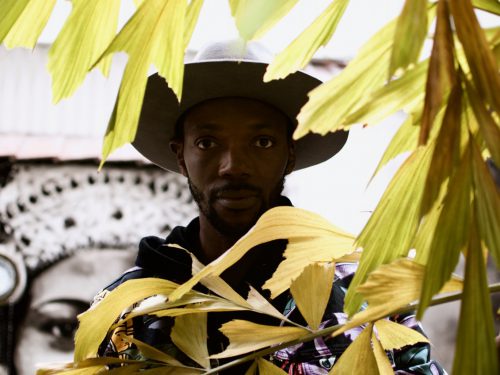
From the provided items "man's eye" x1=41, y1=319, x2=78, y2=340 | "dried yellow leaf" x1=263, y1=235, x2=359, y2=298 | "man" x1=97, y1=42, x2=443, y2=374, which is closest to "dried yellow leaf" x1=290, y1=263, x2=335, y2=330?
"dried yellow leaf" x1=263, y1=235, x2=359, y2=298

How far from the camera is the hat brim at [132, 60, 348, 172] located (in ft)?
3.95

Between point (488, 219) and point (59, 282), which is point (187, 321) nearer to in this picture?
point (488, 219)

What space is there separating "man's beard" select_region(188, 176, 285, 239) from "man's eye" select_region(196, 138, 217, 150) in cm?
7

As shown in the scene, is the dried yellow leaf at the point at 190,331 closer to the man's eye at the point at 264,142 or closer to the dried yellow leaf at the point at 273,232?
the dried yellow leaf at the point at 273,232

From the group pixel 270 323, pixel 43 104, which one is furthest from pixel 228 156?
pixel 43 104

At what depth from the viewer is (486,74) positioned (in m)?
0.23

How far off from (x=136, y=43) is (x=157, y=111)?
105cm

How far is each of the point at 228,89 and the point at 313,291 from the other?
2.78 feet

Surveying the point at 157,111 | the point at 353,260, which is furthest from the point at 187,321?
the point at 157,111

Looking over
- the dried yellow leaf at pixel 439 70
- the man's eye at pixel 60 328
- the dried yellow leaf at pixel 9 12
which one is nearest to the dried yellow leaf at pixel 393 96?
the dried yellow leaf at pixel 439 70

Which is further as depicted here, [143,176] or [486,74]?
[143,176]

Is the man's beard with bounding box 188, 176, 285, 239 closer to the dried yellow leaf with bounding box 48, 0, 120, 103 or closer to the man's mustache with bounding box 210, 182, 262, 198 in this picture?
the man's mustache with bounding box 210, 182, 262, 198

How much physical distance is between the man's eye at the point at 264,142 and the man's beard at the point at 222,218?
7cm

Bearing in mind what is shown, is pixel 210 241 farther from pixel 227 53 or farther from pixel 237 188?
pixel 227 53
